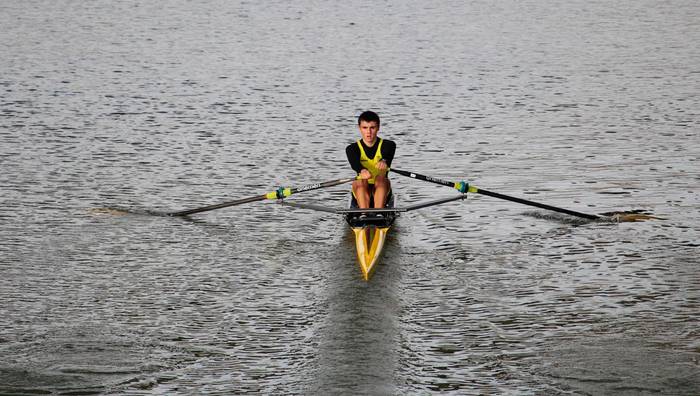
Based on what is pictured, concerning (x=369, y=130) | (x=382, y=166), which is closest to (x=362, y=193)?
(x=382, y=166)

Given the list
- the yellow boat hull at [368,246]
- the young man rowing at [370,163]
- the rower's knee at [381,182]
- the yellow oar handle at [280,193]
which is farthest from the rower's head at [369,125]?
the yellow boat hull at [368,246]

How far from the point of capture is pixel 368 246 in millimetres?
14844

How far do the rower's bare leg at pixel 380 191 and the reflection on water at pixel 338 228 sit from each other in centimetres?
70

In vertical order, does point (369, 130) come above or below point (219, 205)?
above

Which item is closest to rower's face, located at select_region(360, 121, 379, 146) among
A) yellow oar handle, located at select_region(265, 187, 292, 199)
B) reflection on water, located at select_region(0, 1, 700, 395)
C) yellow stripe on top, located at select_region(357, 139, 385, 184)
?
yellow stripe on top, located at select_region(357, 139, 385, 184)

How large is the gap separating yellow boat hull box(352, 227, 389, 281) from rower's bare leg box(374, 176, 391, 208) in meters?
0.83

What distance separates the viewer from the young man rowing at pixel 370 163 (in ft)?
52.5

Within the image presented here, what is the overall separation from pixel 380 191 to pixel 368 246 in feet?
4.66

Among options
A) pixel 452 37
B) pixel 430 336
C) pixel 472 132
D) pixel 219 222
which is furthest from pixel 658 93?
pixel 430 336

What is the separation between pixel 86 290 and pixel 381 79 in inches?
730

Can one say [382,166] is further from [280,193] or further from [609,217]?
[609,217]

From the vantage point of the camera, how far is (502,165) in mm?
21297

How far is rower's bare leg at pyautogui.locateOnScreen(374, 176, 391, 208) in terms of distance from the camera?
52.6 feet

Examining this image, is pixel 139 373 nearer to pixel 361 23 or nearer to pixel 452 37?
pixel 452 37
